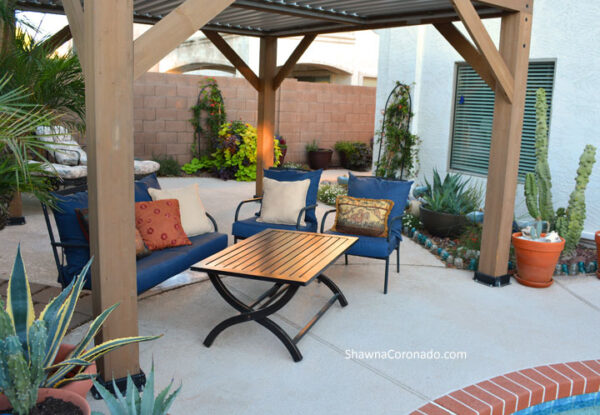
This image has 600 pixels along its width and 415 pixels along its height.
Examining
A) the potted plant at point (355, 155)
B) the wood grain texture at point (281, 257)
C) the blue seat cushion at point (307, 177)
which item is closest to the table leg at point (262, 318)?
the wood grain texture at point (281, 257)

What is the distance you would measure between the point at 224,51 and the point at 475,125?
352 cm

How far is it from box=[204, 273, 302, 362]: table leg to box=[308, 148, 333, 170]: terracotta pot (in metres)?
8.79

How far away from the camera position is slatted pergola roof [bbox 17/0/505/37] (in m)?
5.32

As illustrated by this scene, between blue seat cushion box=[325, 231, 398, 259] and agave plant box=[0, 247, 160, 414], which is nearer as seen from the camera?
agave plant box=[0, 247, 160, 414]

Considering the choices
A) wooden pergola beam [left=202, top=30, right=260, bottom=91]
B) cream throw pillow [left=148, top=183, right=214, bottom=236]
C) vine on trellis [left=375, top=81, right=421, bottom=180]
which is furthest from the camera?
vine on trellis [left=375, top=81, right=421, bottom=180]

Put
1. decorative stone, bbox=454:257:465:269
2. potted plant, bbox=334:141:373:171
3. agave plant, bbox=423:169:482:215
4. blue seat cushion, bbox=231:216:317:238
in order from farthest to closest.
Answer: potted plant, bbox=334:141:373:171 < agave plant, bbox=423:169:482:215 < decorative stone, bbox=454:257:465:269 < blue seat cushion, bbox=231:216:317:238

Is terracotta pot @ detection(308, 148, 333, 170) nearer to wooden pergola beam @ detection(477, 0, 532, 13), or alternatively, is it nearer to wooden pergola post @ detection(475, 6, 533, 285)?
wooden pergola post @ detection(475, 6, 533, 285)

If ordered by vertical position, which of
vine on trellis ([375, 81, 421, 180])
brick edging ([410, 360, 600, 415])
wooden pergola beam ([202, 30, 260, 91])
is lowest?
brick edging ([410, 360, 600, 415])

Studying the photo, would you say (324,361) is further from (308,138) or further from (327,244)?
(308,138)

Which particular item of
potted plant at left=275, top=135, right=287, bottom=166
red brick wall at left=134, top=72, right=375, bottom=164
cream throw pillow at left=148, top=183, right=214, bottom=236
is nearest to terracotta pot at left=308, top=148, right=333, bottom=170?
red brick wall at left=134, top=72, right=375, bottom=164

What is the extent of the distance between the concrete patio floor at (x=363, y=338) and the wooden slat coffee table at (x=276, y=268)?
136 millimetres

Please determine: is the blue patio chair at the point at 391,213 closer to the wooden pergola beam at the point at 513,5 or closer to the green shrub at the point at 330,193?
the wooden pergola beam at the point at 513,5

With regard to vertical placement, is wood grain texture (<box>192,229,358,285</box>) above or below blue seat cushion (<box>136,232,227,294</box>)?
above

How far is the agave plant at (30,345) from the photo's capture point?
2018mm
